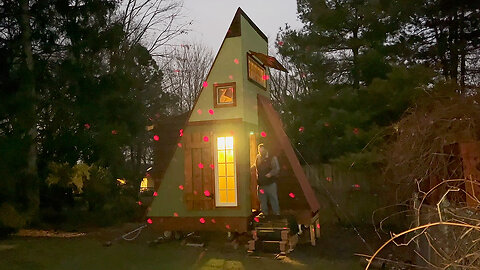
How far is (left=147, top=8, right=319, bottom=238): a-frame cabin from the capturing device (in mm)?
8930

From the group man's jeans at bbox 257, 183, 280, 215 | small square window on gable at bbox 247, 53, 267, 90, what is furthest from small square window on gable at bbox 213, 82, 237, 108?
man's jeans at bbox 257, 183, 280, 215

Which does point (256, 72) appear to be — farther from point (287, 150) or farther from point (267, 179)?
point (267, 179)

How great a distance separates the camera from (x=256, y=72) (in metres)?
10.1

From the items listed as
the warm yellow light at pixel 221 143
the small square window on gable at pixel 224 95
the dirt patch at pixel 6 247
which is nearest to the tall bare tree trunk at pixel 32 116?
the dirt patch at pixel 6 247

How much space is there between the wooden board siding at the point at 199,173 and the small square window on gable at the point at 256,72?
71.4 inches

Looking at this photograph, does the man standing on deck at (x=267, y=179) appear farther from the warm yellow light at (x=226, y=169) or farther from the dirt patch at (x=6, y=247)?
the dirt patch at (x=6, y=247)

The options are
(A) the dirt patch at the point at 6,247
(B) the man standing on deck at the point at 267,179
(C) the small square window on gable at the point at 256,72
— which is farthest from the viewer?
(C) the small square window on gable at the point at 256,72

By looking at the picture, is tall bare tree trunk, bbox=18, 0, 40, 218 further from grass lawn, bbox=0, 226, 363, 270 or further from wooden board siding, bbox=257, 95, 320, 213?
wooden board siding, bbox=257, 95, 320, 213

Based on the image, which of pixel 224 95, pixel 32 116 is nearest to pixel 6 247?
pixel 32 116

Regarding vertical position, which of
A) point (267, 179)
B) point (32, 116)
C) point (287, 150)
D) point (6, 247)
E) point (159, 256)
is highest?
point (32, 116)

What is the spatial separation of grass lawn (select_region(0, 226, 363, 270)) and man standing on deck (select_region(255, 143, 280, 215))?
1.06 meters

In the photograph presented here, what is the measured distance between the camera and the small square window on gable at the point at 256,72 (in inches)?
375

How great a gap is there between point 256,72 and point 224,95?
1.30m

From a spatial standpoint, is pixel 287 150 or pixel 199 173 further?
pixel 287 150
